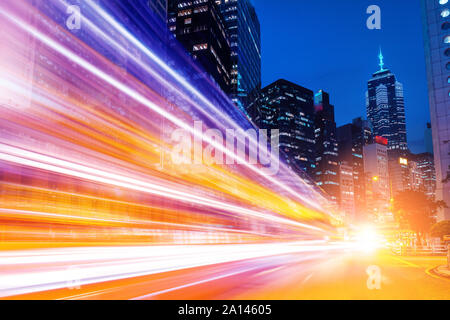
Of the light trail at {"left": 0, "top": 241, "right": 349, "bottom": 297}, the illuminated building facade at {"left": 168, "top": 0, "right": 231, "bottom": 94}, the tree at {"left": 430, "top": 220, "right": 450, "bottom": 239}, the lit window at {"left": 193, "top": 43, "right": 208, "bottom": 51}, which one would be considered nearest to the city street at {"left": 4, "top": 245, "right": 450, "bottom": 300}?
the light trail at {"left": 0, "top": 241, "right": 349, "bottom": 297}

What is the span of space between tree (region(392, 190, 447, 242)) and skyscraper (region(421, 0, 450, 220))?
1223 cm

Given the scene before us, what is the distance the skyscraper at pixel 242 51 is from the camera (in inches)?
5954

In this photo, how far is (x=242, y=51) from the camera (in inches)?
Answer: 6191

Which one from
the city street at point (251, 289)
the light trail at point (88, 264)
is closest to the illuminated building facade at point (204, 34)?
the light trail at point (88, 264)

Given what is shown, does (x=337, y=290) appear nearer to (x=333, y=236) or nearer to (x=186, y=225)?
(x=186, y=225)

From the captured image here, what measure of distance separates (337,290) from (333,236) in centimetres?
5002

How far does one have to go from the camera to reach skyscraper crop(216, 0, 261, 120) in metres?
151

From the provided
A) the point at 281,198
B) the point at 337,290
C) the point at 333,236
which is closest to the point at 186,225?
the point at 337,290

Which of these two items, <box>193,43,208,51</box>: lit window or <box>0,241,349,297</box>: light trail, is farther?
<box>193,43,208,51</box>: lit window

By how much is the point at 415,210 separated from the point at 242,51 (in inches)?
4816

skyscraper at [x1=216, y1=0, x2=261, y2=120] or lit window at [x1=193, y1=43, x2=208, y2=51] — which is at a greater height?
skyscraper at [x1=216, y1=0, x2=261, y2=120]

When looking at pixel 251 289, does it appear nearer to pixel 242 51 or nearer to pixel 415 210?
pixel 415 210

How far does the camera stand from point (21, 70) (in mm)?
12984

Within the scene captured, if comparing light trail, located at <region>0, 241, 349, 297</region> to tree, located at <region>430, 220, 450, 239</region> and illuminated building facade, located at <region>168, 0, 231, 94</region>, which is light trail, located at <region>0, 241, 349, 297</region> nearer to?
tree, located at <region>430, 220, 450, 239</region>
